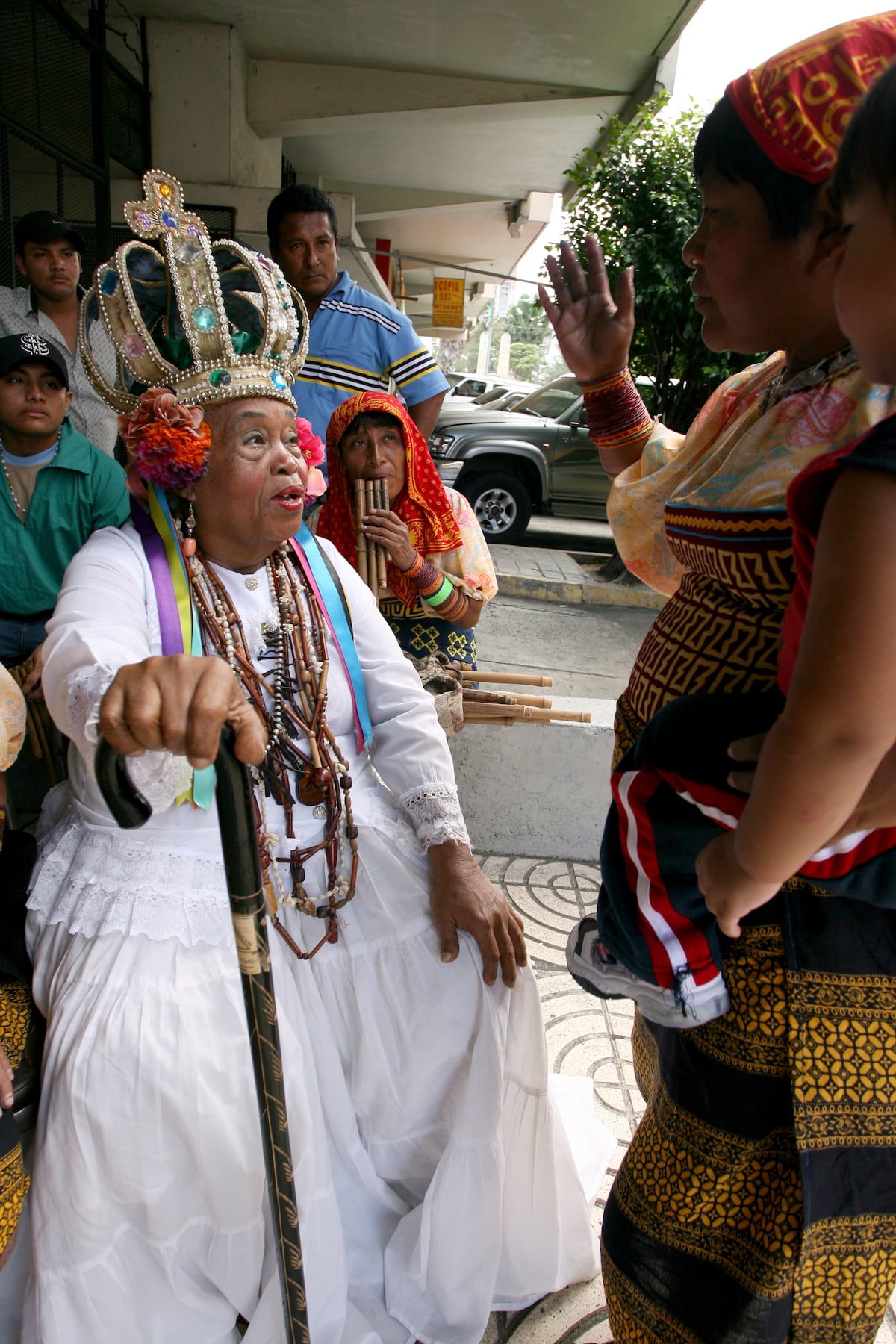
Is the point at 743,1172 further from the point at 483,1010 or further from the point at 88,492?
the point at 88,492

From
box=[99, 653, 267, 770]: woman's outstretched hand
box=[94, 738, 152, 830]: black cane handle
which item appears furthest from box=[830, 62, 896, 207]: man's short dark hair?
box=[94, 738, 152, 830]: black cane handle

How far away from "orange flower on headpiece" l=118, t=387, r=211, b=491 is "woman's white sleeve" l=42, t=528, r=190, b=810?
0.18 metres

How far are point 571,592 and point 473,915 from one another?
6.32 meters

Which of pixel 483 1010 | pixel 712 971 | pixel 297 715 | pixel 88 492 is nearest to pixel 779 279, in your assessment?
pixel 712 971

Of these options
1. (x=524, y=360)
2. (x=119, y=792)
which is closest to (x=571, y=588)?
(x=119, y=792)

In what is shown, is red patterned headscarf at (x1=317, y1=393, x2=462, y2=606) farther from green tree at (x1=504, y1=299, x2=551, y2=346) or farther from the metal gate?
green tree at (x1=504, y1=299, x2=551, y2=346)

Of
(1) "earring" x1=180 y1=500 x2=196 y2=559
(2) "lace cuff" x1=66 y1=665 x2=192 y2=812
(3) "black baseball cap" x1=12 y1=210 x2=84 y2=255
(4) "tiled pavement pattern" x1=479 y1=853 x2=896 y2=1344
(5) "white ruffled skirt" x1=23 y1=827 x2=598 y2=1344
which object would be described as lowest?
(4) "tiled pavement pattern" x1=479 y1=853 x2=896 y2=1344

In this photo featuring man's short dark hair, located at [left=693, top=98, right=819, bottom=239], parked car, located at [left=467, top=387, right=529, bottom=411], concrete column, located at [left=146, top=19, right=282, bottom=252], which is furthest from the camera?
parked car, located at [left=467, top=387, right=529, bottom=411]

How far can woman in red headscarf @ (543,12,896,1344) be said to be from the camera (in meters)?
1.06

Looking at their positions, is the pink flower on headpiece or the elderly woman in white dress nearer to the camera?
the elderly woman in white dress

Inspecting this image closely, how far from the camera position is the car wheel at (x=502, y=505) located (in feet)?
32.9

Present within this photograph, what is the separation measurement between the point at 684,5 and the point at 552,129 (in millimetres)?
2926

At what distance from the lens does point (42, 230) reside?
363 cm

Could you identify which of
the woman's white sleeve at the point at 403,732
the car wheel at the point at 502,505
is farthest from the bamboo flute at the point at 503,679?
the car wheel at the point at 502,505
